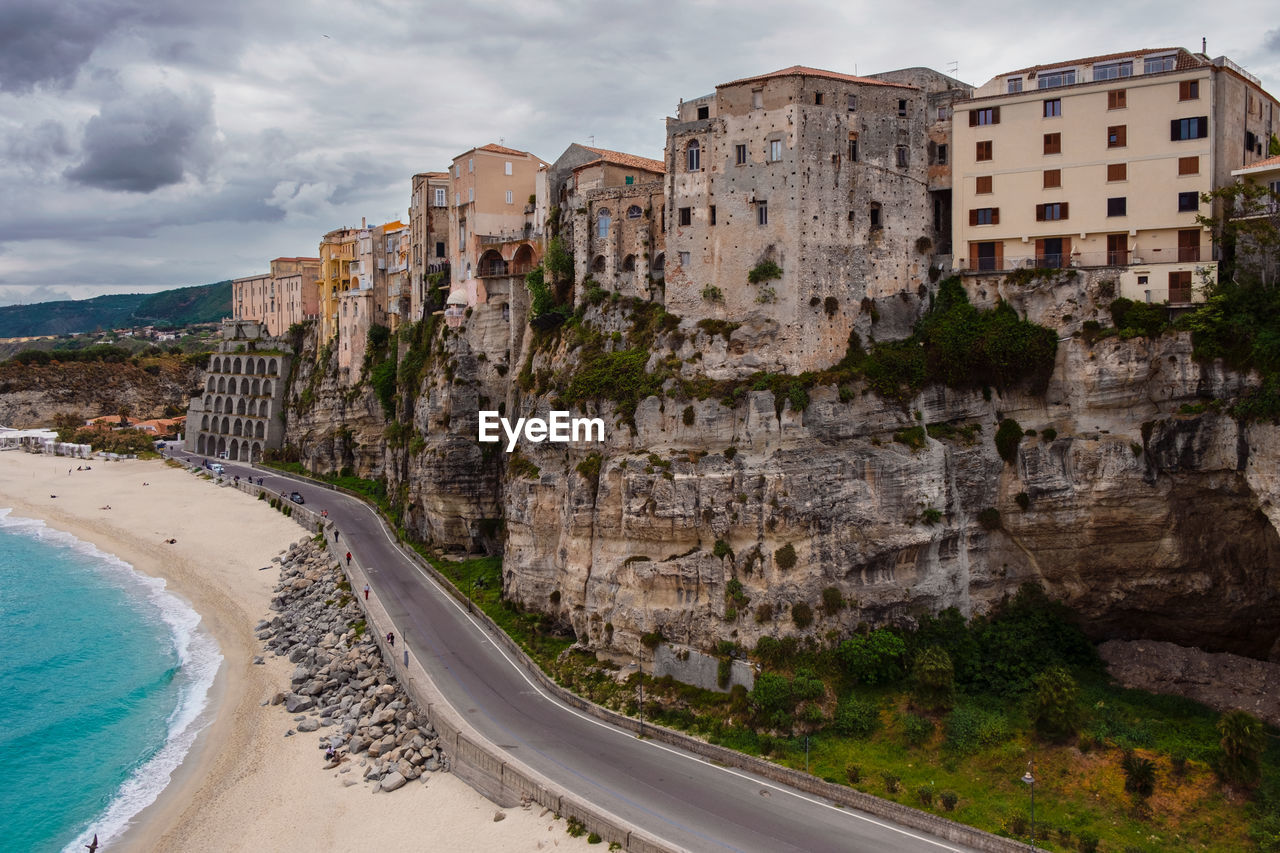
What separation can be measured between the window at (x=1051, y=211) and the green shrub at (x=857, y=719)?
75.3 feet

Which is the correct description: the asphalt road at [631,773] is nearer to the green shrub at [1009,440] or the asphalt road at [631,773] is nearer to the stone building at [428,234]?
the green shrub at [1009,440]

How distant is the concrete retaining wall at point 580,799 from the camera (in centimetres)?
2783

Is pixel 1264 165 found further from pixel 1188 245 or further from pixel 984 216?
pixel 984 216

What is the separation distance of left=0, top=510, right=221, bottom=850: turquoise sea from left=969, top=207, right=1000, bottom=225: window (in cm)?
4272

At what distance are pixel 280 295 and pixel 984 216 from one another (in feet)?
308

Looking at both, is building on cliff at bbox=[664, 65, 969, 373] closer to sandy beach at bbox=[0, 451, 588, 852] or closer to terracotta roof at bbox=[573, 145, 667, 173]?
terracotta roof at bbox=[573, 145, 667, 173]

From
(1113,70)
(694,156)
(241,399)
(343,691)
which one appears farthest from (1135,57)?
(241,399)

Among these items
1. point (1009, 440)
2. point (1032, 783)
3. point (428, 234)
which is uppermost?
point (428, 234)

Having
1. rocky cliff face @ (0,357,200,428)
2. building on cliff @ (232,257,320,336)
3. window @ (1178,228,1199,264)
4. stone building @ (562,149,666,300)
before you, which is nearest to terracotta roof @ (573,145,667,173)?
stone building @ (562,149,666,300)

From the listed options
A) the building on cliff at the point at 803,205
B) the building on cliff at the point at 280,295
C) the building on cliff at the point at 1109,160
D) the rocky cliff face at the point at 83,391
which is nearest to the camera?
the building on cliff at the point at 1109,160

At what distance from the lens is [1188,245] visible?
3838 centimetres

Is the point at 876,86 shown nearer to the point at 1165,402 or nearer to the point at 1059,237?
the point at 1059,237

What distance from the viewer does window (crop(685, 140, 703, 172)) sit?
42.4m

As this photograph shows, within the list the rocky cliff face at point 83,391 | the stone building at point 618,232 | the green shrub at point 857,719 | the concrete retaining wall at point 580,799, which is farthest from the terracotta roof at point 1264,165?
the rocky cliff face at point 83,391
